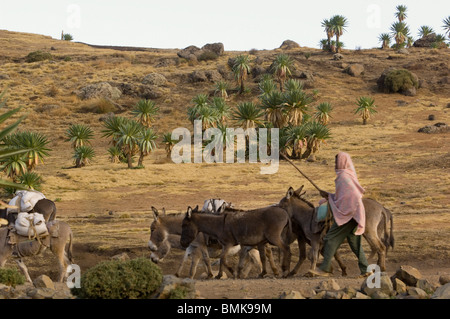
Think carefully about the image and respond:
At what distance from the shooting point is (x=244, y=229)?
12773 millimetres

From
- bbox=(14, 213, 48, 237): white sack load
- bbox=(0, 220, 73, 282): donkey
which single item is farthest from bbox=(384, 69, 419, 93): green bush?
bbox=(14, 213, 48, 237): white sack load

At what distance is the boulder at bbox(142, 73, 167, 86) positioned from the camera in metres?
73.2

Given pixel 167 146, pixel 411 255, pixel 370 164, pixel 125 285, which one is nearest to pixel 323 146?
pixel 370 164

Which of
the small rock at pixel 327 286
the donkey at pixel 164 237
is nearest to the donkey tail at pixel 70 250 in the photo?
the donkey at pixel 164 237

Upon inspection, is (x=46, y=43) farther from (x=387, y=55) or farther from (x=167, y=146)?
(x=167, y=146)

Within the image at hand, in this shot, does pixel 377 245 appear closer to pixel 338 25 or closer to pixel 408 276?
pixel 408 276

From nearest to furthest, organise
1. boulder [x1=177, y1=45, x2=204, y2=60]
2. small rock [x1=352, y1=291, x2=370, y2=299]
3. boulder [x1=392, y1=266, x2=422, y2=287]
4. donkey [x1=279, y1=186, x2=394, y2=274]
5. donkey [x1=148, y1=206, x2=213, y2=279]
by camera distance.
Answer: small rock [x1=352, y1=291, x2=370, y2=299] → boulder [x1=392, y1=266, x2=422, y2=287] → donkey [x1=279, y1=186, x2=394, y2=274] → donkey [x1=148, y1=206, x2=213, y2=279] → boulder [x1=177, y1=45, x2=204, y2=60]

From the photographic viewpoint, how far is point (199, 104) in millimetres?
49375

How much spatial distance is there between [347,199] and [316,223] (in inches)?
52.0

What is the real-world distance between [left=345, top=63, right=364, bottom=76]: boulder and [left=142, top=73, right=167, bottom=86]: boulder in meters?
22.2

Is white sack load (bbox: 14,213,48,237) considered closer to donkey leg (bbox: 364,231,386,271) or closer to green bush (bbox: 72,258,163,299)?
green bush (bbox: 72,258,163,299)

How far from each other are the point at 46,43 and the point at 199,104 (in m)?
67.8

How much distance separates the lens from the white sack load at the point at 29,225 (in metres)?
13.8

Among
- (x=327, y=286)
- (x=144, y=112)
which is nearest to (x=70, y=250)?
(x=327, y=286)
